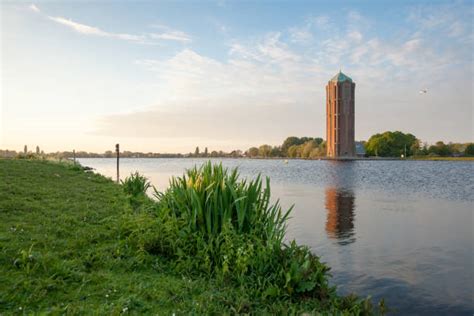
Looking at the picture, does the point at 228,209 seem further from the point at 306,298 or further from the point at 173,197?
the point at 306,298

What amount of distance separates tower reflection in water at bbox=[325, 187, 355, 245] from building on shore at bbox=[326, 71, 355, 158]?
423 ft

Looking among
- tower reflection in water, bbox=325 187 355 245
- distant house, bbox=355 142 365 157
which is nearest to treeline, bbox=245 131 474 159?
distant house, bbox=355 142 365 157

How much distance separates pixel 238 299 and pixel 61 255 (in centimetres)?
260

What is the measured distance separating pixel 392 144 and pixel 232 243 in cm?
14358

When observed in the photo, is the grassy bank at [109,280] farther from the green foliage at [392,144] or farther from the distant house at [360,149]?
the distant house at [360,149]

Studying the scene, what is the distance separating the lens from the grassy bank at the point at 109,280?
11.6ft

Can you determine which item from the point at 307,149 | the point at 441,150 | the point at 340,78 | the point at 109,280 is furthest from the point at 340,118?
the point at 109,280

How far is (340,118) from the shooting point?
482 ft

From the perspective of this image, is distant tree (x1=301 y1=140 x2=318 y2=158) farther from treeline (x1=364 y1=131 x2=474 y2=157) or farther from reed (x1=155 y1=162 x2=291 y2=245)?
reed (x1=155 y1=162 x2=291 y2=245)

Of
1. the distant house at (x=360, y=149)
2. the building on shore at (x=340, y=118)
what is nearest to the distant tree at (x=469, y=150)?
the building on shore at (x=340, y=118)

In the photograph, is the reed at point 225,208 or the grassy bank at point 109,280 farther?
the reed at point 225,208

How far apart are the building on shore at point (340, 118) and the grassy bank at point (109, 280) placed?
142 meters

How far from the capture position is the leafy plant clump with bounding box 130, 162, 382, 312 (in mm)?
4281

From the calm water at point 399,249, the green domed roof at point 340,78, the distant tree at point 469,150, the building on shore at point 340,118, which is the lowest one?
the calm water at point 399,249
